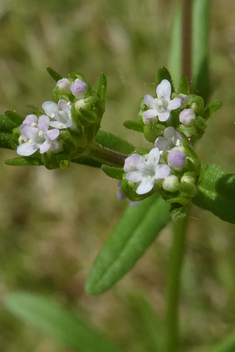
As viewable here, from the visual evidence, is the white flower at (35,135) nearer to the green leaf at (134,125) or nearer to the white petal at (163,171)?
the green leaf at (134,125)

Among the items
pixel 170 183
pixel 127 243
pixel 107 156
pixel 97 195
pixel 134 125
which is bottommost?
pixel 97 195

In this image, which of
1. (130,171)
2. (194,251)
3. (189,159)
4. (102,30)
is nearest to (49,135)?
(130,171)

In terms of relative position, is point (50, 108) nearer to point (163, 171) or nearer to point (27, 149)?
point (27, 149)

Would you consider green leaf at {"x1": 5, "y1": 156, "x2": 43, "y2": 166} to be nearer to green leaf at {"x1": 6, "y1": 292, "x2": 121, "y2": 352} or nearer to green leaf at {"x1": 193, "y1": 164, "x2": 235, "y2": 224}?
green leaf at {"x1": 193, "y1": 164, "x2": 235, "y2": 224}

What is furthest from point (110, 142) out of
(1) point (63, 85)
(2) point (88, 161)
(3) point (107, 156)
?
(1) point (63, 85)

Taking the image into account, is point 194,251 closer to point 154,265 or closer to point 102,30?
point 154,265

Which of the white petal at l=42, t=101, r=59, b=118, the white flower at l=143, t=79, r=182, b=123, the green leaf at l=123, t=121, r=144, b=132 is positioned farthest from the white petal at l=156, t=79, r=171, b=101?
the white petal at l=42, t=101, r=59, b=118
